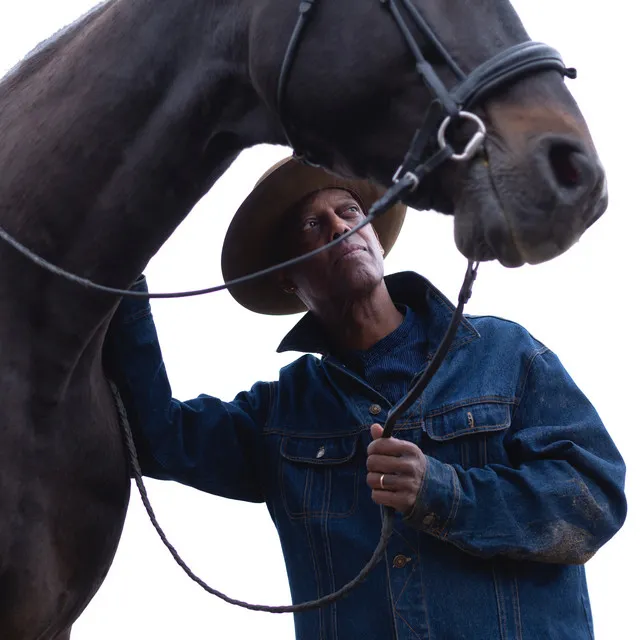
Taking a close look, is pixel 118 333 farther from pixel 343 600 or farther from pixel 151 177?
pixel 343 600

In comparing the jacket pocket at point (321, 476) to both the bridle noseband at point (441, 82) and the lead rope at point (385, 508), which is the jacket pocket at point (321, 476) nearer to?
the lead rope at point (385, 508)

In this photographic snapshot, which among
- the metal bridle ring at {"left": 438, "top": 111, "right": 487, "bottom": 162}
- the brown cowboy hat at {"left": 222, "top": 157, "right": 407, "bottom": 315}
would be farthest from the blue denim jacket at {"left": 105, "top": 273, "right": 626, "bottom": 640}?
the metal bridle ring at {"left": 438, "top": 111, "right": 487, "bottom": 162}

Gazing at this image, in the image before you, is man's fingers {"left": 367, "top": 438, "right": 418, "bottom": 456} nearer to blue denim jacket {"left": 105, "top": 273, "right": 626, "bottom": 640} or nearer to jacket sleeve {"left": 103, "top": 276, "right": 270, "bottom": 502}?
blue denim jacket {"left": 105, "top": 273, "right": 626, "bottom": 640}

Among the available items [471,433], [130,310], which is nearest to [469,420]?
[471,433]

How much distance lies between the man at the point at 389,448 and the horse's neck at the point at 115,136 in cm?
28

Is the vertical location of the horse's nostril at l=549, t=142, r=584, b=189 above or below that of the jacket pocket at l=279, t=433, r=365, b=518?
above

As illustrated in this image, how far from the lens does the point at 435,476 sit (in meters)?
2.27

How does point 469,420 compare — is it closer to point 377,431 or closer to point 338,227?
point 377,431

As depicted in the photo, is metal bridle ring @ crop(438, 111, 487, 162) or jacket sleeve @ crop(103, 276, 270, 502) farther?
jacket sleeve @ crop(103, 276, 270, 502)

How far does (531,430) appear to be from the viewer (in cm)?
248

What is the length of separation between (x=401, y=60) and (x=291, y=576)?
1.35 meters

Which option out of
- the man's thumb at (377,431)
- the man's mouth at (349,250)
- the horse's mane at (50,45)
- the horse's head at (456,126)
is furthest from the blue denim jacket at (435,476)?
the horse's head at (456,126)

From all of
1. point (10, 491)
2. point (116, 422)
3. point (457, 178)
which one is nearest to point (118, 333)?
point (116, 422)

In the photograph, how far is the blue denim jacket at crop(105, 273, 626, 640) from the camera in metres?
2.34
